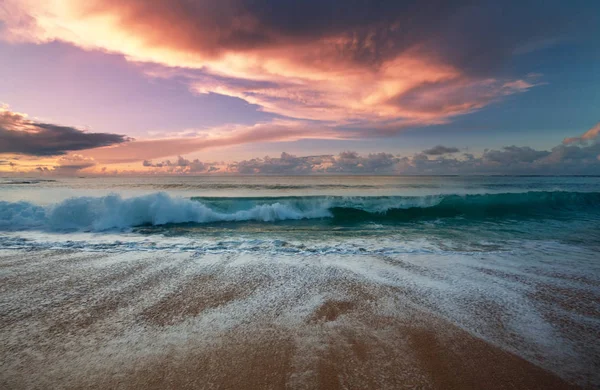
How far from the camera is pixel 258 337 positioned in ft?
9.26

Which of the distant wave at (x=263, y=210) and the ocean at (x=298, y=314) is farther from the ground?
the ocean at (x=298, y=314)

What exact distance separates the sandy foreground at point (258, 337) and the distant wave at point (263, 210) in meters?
6.97

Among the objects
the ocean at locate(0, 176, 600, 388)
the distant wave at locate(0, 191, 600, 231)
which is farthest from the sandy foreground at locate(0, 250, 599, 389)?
the distant wave at locate(0, 191, 600, 231)

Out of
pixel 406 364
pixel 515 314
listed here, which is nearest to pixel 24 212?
pixel 406 364

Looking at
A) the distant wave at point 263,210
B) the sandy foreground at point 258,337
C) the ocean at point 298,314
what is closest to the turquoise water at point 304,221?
the distant wave at point 263,210

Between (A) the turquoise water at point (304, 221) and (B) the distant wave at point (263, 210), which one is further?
(B) the distant wave at point (263, 210)

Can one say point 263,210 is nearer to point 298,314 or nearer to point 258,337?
point 298,314

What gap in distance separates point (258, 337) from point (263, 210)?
1175 centimetres

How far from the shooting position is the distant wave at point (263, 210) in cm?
1070

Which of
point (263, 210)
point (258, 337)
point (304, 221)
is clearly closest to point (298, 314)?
point (258, 337)

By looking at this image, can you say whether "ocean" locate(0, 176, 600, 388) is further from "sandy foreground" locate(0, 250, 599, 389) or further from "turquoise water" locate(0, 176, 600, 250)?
"turquoise water" locate(0, 176, 600, 250)

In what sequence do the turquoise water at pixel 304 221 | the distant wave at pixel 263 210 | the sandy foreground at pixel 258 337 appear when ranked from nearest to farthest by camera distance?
the sandy foreground at pixel 258 337, the turquoise water at pixel 304 221, the distant wave at pixel 263 210

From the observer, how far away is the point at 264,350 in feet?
8.54

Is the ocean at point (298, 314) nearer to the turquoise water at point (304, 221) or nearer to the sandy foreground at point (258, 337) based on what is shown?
the sandy foreground at point (258, 337)
